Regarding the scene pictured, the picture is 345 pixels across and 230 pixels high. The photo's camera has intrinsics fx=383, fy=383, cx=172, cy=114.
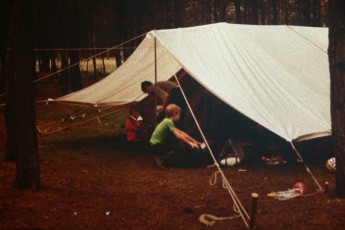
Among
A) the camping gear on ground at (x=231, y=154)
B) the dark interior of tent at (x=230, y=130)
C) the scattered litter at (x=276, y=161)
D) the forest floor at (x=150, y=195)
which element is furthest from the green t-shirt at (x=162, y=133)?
the scattered litter at (x=276, y=161)

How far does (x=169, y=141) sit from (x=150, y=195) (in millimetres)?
1508

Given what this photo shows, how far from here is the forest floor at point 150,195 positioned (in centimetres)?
411

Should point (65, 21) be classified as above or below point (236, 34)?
above

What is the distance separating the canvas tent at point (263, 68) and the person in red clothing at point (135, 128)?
1.09 meters

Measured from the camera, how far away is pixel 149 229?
395cm

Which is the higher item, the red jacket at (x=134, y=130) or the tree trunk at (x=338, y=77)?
the tree trunk at (x=338, y=77)

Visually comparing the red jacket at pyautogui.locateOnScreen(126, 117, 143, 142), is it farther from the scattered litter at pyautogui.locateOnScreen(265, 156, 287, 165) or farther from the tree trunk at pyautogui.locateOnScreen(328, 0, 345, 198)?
the tree trunk at pyautogui.locateOnScreen(328, 0, 345, 198)

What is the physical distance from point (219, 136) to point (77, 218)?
11.1 feet

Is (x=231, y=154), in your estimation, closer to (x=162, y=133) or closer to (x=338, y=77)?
(x=162, y=133)

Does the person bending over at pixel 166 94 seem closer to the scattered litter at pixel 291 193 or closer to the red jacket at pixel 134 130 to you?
the red jacket at pixel 134 130

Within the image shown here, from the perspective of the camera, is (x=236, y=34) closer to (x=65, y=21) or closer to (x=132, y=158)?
(x=132, y=158)

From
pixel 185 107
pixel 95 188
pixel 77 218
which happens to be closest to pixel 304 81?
pixel 185 107

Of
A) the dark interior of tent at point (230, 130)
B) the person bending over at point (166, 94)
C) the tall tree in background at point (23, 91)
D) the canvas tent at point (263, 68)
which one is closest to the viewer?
the tall tree in background at point (23, 91)

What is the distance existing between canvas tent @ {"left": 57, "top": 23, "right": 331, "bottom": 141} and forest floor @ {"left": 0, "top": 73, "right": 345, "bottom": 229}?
711 mm
